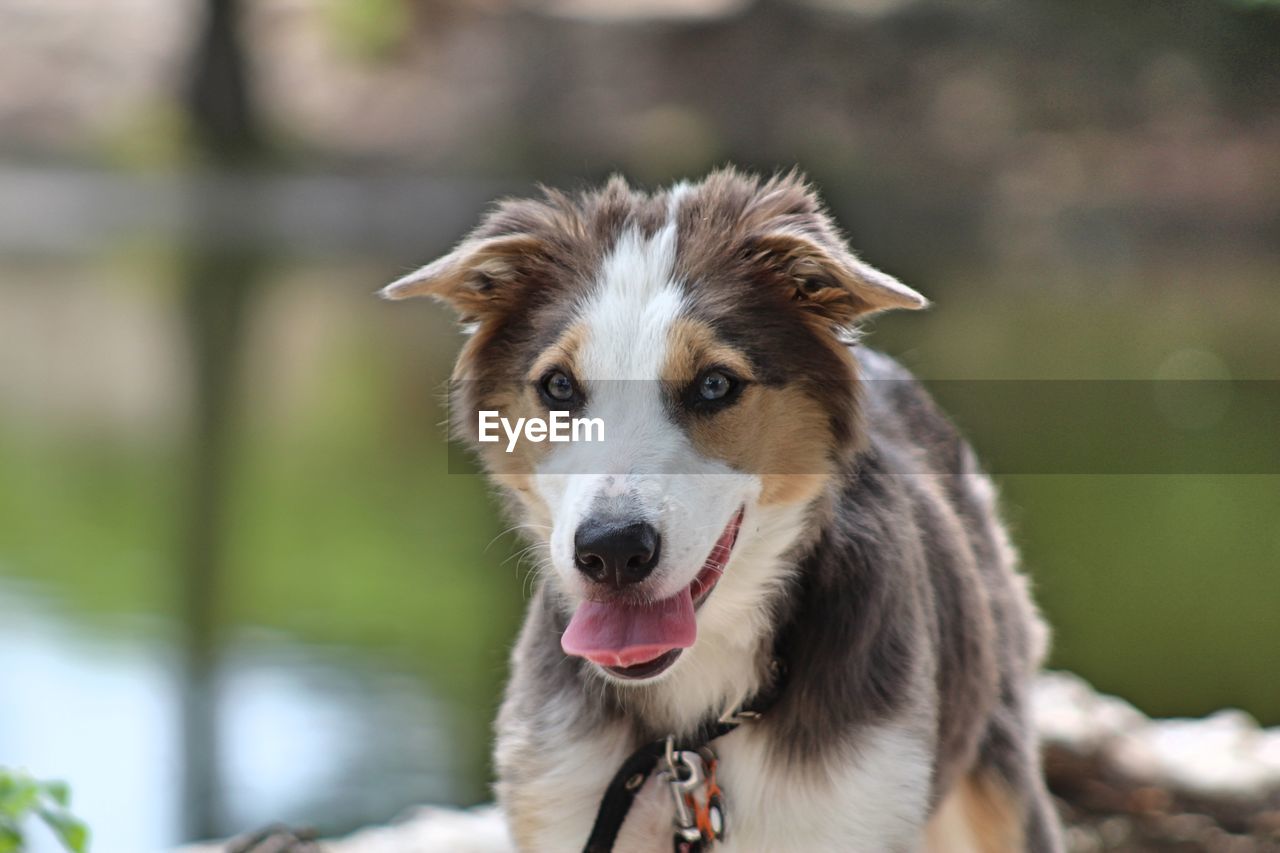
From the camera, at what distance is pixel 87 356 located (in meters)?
14.3

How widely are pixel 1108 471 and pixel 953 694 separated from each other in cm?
773

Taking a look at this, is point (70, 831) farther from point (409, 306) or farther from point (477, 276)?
point (409, 306)

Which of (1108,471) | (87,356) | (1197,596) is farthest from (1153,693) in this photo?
(87,356)

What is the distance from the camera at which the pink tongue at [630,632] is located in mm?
3207

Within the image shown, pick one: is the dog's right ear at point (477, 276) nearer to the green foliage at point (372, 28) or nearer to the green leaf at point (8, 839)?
the green leaf at point (8, 839)

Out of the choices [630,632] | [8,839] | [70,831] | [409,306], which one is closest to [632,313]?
[630,632]

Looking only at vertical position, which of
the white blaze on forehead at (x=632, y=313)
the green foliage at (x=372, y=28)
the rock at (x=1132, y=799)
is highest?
the green foliage at (x=372, y=28)

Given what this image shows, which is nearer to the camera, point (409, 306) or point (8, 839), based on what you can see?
point (8, 839)

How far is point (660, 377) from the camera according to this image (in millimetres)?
3307

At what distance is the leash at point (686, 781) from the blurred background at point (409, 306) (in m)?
0.70

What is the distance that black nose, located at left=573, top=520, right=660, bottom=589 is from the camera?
3072mm

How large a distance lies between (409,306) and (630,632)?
46.8 feet

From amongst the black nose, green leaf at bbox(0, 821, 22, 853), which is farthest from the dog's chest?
green leaf at bbox(0, 821, 22, 853)

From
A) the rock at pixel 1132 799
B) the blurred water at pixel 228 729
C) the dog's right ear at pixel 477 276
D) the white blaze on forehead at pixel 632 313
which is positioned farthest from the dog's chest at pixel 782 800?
the blurred water at pixel 228 729
